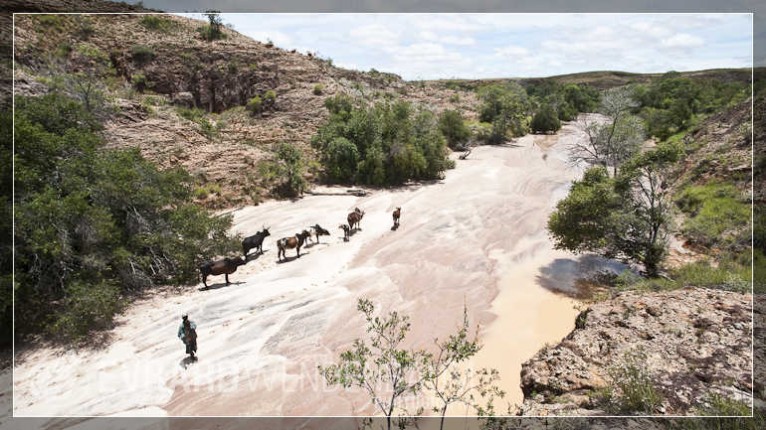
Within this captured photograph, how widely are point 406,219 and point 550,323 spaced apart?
34.9ft

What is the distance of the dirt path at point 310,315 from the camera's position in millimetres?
9516

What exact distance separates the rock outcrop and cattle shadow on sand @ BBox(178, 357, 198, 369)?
7.93 meters

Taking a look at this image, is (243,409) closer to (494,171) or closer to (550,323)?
(550,323)

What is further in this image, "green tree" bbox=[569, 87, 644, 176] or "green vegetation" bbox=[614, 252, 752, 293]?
"green tree" bbox=[569, 87, 644, 176]

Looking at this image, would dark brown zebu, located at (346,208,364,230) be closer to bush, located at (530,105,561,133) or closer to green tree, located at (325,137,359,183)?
green tree, located at (325,137,359,183)

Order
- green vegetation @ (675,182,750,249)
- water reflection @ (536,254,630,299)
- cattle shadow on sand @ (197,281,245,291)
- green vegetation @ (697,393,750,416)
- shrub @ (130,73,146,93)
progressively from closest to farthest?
green vegetation @ (697,393,750,416)
cattle shadow on sand @ (197,281,245,291)
water reflection @ (536,254,630,299)
green vegetation @ (675,182,750,249)
shrub @ (130,73,146,93)

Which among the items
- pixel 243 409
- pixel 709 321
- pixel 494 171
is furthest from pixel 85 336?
pixel 494 171

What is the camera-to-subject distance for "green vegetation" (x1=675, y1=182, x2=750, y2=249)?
16877 mm

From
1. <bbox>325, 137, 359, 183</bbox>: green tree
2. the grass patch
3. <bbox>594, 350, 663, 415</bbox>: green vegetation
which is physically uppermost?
<bbox>325, 137, 359, 183</bbox>: green tree

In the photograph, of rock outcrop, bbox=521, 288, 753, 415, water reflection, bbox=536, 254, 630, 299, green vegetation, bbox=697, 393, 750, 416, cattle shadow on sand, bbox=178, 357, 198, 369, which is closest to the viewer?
green vegetation, bbox=697, 393, 750, 416

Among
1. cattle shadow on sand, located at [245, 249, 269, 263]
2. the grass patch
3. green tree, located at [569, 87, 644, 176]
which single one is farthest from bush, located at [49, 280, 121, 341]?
green tree, located at [569, 87, 644, 176]

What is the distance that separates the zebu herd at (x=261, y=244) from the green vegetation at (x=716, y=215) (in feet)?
44.0

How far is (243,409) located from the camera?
29.8 ft

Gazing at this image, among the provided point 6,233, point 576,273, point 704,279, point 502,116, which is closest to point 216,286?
point 6,233
